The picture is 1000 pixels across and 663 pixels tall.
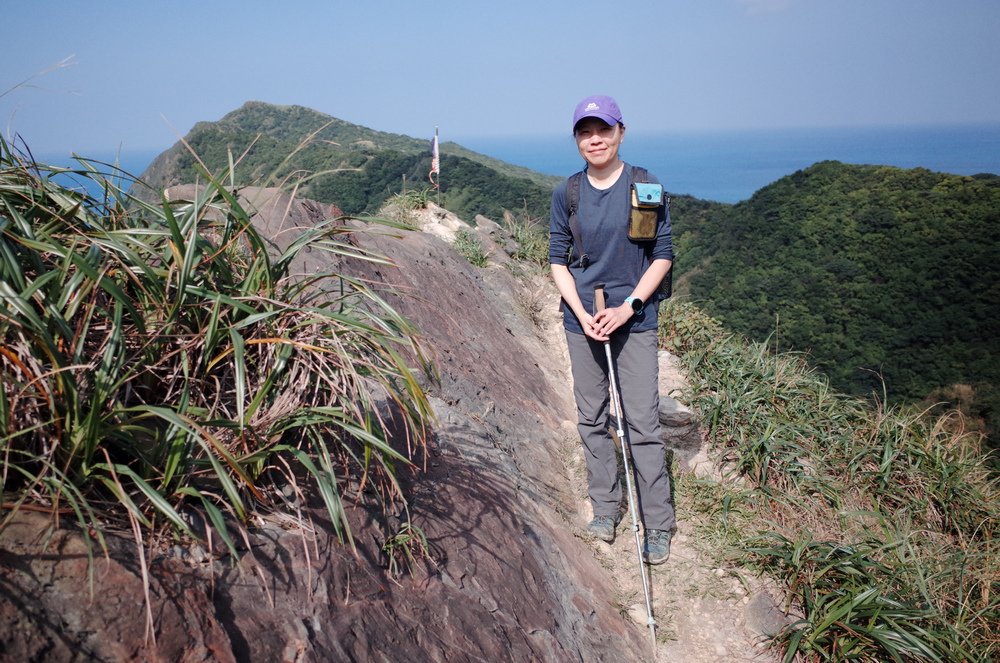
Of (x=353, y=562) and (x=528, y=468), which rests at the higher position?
(x=353, y=562)

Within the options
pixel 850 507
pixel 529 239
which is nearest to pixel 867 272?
pixel 529 239

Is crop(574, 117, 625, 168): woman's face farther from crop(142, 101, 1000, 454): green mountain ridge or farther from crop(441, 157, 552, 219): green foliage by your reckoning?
crop(441, 157, 552, 219): green foliage

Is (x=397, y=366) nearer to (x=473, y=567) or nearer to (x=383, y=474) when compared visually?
(x=383, y=474)

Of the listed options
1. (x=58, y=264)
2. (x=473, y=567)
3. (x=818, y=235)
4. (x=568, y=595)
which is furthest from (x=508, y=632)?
(x=818, y=235)

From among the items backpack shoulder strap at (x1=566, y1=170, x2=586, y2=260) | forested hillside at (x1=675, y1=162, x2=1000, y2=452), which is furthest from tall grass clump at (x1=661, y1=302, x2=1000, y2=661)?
forested hillside at (x1=675, y1=162, x2=1000, y2=452)

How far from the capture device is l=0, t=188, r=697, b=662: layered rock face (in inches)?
58.9

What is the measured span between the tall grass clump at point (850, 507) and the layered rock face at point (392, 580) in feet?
2.52

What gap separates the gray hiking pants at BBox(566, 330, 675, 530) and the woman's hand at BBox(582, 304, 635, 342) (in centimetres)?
15

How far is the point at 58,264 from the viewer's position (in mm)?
2016

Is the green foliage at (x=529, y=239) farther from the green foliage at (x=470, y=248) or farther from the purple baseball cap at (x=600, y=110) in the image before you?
the purple baseball cap at (x=600, y=110)

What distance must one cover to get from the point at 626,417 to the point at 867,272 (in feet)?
52.2

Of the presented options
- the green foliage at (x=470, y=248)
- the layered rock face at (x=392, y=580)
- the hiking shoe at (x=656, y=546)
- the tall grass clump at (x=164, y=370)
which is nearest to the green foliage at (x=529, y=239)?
the green foliage at (x=470, y=248)

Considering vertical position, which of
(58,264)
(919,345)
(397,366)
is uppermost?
(58,264)

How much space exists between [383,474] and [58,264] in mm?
1340
